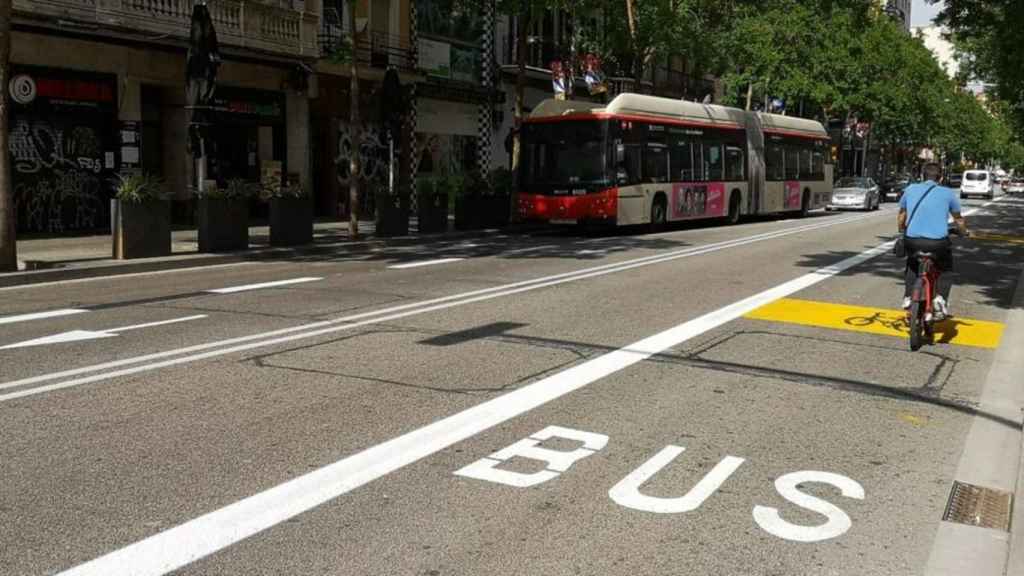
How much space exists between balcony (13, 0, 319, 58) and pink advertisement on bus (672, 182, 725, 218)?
1049 cm

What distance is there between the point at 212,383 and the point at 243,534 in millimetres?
2921

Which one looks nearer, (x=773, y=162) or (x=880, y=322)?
(x=880, y=322)

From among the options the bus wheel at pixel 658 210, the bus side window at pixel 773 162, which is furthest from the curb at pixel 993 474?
the bus side window at pixel 773 162

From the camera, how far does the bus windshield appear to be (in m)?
24.0

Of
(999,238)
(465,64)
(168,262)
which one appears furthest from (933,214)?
(465,64)

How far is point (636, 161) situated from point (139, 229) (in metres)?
13.1

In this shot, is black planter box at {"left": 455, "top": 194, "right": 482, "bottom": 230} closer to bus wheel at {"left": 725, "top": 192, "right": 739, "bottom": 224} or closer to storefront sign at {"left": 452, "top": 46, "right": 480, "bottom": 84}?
storefront sign at {"left": 452, "top": 46, "right": 480, "bottom": 84}

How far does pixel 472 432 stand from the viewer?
579cm

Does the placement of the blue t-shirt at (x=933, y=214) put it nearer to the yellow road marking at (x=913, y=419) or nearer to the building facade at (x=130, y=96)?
the yellow road marking at (x=913, y=419)

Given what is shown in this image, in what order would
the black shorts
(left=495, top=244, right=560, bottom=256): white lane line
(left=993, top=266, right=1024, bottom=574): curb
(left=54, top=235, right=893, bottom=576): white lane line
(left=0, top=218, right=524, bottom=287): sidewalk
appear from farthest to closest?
(left=495, top=244, right=560, bottom=256): white lane line
(left=0, top=218, right=524, bottom=287): sidewalk
the black shorts
(left=993, top=266, right=1024, bottom=574): curb
(left=54, top=235, right=893, bottom=576): white lane line

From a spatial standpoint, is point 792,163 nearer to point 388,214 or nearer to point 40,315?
point 388,214

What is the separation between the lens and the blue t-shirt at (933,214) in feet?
30.6

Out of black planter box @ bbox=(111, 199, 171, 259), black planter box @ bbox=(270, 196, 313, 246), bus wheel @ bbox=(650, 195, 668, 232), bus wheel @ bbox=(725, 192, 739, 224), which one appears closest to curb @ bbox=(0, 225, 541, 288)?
black planter box @ bbox=(111, 199, 171, 259)

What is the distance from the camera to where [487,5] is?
31.6m
